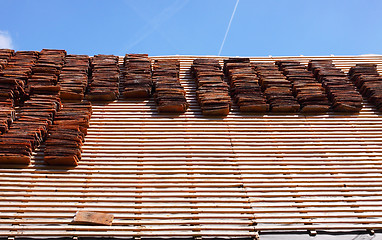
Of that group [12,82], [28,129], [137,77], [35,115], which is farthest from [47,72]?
[28,129]

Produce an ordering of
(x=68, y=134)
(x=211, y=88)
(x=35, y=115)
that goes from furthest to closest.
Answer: (x=211, y=88) → (x=35, y=115) → (x=68, y=134)

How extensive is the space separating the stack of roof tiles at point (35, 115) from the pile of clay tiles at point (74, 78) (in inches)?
6.6

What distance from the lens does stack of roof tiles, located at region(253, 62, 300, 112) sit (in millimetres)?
7750

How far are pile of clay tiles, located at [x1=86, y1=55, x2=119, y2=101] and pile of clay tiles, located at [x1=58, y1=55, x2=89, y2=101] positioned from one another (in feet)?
0.54

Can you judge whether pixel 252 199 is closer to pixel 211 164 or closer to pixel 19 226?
pixel 211 164

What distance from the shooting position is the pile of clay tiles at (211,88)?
762 centimetres

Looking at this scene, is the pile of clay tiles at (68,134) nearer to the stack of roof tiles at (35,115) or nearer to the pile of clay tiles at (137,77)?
the stack of roof tiles at (35,115)

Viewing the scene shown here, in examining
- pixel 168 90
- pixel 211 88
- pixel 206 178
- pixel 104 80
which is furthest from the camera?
pixel 104 80

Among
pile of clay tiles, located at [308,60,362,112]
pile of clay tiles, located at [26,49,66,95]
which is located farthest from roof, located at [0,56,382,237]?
pile of clay tiles, located at [26,49,66,95]

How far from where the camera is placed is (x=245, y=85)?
8.22 metres

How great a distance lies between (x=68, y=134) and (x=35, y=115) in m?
0.97

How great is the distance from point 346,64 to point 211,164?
5831 millimetres

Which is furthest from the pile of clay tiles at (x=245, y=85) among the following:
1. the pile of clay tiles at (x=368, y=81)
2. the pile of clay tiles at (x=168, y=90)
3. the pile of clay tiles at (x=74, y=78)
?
the pile of clay tiles at (x=74, y=78)

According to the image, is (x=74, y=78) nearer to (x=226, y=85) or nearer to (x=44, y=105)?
(x=44, y=105)
